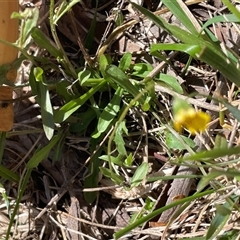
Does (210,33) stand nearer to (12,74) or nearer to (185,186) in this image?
(185,186)

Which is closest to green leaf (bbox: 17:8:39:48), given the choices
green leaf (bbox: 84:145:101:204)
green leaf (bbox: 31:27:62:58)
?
green leaf (bbox: 31:27:62:58)

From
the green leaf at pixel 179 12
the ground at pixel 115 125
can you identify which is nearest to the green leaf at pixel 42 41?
the ground at pixel 115 125

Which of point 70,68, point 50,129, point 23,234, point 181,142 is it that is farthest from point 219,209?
point 23,234

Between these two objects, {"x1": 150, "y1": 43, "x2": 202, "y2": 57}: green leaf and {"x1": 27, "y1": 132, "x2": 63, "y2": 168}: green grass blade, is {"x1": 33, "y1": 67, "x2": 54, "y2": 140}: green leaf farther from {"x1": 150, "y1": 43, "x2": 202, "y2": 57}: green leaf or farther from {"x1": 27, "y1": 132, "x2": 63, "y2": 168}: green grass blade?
{"x1": 150, "y1": 43, "x2": 202, "y2": 57}: green leaf

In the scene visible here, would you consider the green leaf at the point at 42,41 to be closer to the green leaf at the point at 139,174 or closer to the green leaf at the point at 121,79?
the green leaf at the point at 121,79

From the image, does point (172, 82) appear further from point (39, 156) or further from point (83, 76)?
point (39, 156)

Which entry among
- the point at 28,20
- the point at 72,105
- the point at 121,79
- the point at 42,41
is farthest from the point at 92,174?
the point at 28,20
